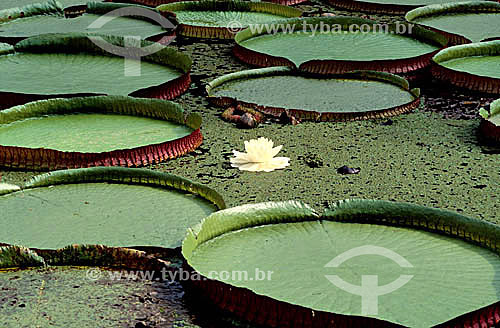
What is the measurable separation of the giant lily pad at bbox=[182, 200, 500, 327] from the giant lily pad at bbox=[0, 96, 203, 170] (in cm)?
93

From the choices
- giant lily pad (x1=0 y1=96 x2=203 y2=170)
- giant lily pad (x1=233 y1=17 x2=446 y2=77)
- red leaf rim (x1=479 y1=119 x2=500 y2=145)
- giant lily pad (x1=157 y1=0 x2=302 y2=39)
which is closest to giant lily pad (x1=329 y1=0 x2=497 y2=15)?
giant lily pad (x1=157 y1=0 x2=302 y2=39)

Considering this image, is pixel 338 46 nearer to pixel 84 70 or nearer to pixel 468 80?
pixel 468 80

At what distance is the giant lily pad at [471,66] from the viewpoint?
4422 millimetres

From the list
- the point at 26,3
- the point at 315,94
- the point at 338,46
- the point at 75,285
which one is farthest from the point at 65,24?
the point at 75,285

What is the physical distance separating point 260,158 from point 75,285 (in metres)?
1.31

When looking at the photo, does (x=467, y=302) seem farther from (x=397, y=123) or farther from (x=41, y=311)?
(x=397, y=123)

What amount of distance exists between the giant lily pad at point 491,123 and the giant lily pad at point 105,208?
1.49 meters

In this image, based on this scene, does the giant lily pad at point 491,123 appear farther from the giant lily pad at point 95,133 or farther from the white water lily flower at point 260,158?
the giant lily pad at point 95,133

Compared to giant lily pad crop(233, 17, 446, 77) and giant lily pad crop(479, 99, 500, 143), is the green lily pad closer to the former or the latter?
giant lily pad crop(233, 17, 446, 77)

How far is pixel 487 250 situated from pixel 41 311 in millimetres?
1329

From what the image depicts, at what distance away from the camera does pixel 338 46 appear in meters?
5.14

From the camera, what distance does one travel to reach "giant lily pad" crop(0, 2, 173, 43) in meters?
5.51

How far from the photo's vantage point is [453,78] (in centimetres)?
455

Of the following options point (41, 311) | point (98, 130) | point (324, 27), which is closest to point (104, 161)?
point (98, 130)
